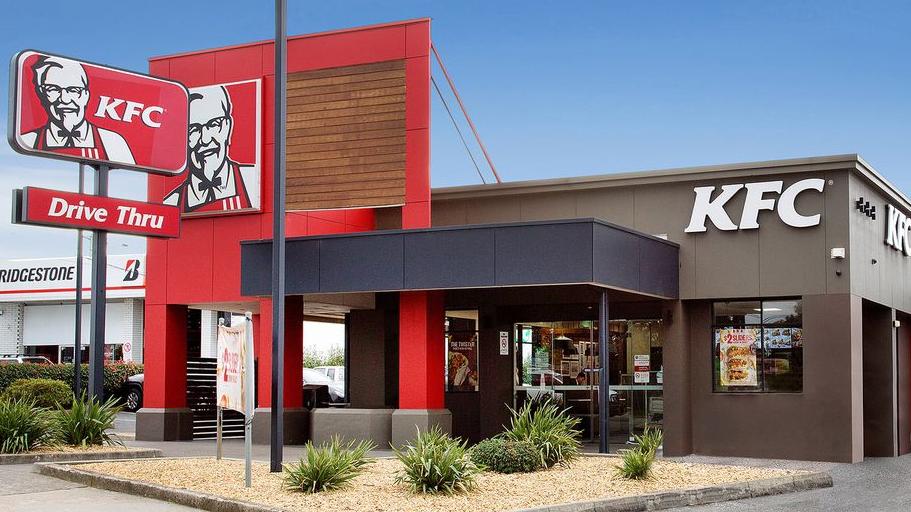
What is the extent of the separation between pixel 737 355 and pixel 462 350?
6.34 m

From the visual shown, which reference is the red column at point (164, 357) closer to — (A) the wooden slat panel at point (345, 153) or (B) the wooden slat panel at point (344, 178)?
(B) the wooden slat panel at point (344, 178)

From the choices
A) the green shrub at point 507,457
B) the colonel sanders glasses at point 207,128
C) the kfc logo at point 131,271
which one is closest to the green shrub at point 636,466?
the green shrub at point 507,457

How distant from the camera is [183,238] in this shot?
24.5 m

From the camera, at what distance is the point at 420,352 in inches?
846

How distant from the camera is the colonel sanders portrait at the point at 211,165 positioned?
77.9 ft

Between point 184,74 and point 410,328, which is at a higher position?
point 184,74

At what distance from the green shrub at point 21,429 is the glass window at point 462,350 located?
946 cm

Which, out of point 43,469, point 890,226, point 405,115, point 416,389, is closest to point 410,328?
point 416,389

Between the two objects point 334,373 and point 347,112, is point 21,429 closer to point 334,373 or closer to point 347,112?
point 347,112

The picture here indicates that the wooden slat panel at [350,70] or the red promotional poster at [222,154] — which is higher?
the wooden slat panel at [350,70]

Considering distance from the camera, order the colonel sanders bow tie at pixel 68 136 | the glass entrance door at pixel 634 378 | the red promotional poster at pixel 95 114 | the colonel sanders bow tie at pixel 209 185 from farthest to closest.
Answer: the colonel sanders bow tie at pixel 209 185 < the glass entrance door at pixel 634 378 < the colonel sanders bow tie at pixel 68 136 < the red promotional poster at pixel 95 114

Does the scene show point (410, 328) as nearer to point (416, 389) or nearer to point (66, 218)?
point (416, 389)

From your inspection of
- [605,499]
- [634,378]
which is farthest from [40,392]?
[605,499]

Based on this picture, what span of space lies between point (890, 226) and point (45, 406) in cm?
1791
